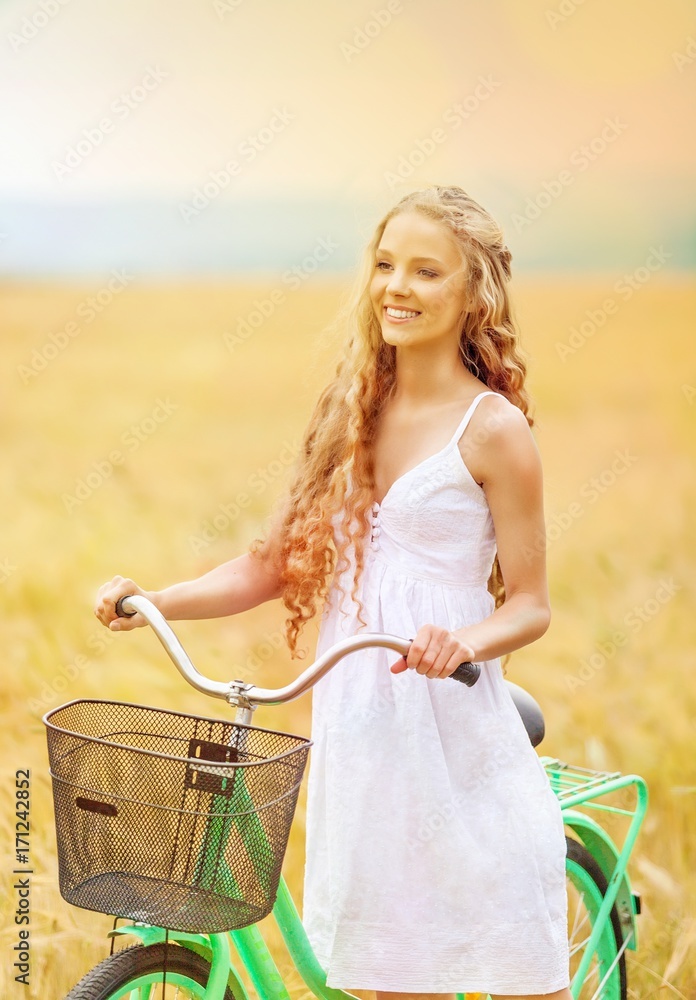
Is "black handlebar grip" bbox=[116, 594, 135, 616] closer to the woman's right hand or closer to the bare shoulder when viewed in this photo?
the woman's right hand

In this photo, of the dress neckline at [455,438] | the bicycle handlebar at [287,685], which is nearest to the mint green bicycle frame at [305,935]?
the bicycle handlebar at [287,685]

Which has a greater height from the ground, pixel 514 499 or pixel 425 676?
pixel 514 499

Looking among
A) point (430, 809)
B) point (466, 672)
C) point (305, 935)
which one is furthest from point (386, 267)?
point (305, 935)

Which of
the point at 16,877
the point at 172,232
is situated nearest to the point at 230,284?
the point at 172,232

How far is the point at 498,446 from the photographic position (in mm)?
1713

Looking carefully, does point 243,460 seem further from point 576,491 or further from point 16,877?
point 16,877

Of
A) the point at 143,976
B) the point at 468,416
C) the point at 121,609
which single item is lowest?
the point at 143,976

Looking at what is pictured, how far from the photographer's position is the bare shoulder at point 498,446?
1.71 m

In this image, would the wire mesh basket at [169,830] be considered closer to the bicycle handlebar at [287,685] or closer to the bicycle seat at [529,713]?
the bicycle handlebar at [287,685]

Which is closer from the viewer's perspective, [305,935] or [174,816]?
[174,816]

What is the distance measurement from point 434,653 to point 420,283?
559 millimetres

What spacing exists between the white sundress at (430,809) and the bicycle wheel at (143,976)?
22cm

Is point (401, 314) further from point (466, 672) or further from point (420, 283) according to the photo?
point (466, 672)

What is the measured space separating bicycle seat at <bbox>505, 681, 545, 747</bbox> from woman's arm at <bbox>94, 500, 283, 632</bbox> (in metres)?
0.41
